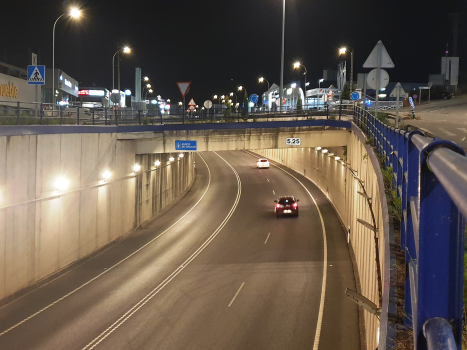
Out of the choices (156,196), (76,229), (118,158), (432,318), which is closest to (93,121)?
(118,158)

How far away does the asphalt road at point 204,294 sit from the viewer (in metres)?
14.6

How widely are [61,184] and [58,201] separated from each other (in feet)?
2.23

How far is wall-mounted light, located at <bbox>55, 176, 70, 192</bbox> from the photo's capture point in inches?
761

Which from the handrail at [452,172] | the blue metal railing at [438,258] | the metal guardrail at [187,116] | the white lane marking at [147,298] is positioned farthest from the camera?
the metal guardrail at [187,116]

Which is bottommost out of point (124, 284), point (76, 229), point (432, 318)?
point (124, 284)

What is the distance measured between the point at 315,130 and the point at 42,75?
643 inches

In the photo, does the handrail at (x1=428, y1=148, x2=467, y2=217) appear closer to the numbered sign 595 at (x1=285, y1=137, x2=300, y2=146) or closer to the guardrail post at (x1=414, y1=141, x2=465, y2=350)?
the guardrail post at (x1=414, y1=141, x2=465, y2=350)

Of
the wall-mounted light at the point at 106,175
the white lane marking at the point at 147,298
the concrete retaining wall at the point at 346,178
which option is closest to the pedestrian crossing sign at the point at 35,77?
the wall-mounted light at the point at 106,175

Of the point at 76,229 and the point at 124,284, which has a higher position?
the point at 76,229

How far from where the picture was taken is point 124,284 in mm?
19812

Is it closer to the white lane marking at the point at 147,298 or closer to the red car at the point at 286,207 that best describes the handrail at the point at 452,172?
the white lane marking at the point at 147,298

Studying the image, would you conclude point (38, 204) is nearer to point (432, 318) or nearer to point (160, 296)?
point (160, 296)

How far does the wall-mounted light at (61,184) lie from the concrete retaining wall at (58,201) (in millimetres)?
116

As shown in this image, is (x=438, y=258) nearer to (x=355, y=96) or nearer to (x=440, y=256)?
(x=440, y=256)
